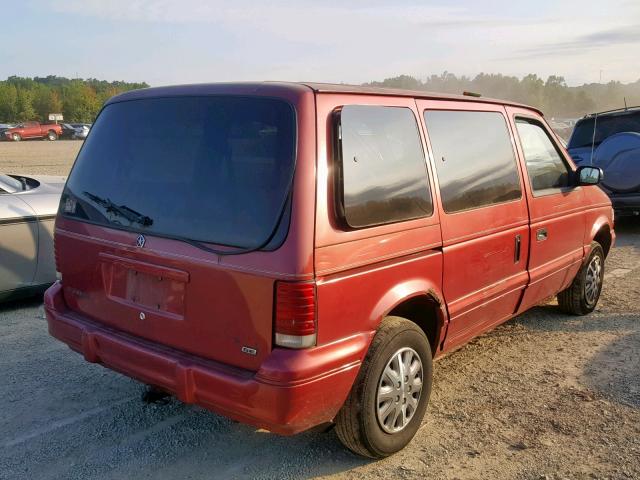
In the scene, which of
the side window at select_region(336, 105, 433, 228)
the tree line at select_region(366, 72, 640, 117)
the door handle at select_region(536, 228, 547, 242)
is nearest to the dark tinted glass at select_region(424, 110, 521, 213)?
the side window at select_region(336, 105, 433, 228)

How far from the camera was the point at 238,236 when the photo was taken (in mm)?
2645

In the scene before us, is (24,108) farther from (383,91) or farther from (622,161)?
(383,91)

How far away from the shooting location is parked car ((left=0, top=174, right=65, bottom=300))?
5.13 m

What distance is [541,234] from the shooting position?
4383mm

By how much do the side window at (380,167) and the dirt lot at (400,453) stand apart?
4.17 ft

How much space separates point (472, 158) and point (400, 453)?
1794mm

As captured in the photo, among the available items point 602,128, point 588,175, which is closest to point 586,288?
point 588,175

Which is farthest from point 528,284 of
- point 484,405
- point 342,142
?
point 342,142

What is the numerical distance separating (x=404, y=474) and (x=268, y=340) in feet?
3.53

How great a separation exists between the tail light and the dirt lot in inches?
33.8

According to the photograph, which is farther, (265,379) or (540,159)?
(540,159)

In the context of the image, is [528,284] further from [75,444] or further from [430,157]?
[75,444]

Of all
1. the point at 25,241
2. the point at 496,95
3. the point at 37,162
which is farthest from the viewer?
the point at 496,95

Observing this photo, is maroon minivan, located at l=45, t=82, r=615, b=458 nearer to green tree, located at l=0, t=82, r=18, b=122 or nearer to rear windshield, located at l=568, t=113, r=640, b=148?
rear windshield, located at l=568, t=113, r=640, b=148
